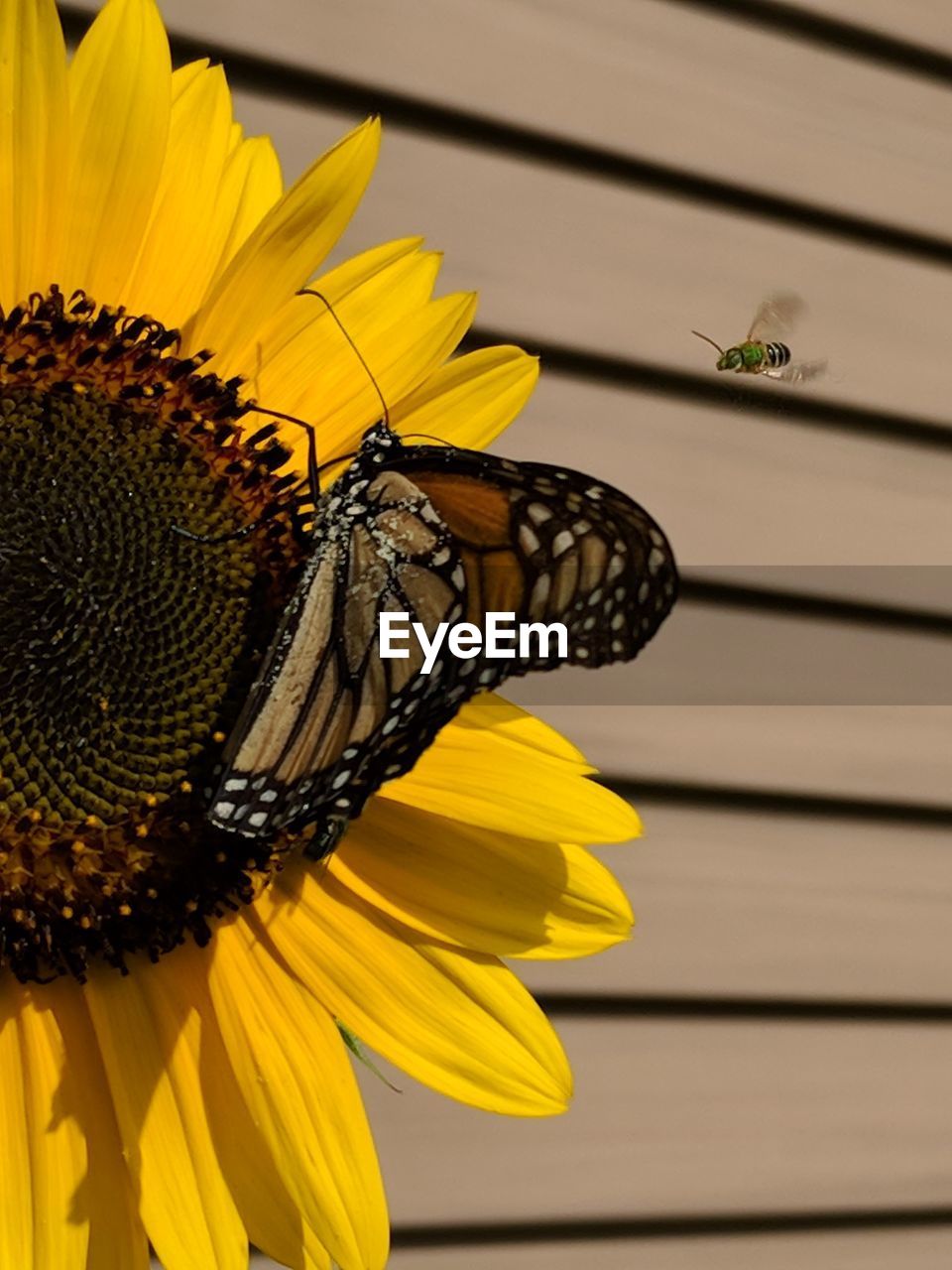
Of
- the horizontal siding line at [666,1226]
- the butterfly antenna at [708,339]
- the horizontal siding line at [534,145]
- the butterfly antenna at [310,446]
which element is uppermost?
the horizontal siding line at [534,145]

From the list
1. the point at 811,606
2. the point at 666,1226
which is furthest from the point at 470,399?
the point at 666,1226

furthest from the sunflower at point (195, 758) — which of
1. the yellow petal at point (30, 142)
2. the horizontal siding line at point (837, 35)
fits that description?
the horizontal siding line at point (837, 35)

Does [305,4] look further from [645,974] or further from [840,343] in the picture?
Answer: [645,974]

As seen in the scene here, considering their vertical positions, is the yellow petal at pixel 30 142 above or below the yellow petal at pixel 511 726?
above

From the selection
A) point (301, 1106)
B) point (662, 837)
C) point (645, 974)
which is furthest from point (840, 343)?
point (301, 1106)

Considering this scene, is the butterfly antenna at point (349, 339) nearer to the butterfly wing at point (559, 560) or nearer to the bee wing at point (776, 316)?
the butterfly wing at point (559, 560)

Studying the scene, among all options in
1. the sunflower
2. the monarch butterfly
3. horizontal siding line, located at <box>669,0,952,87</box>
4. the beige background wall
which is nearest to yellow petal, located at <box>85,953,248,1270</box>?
the sunflower

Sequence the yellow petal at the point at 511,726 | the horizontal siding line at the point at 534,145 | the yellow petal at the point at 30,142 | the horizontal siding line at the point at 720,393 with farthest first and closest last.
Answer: the horizontal siding line at the point at 720,393
the horizontal siding line at the point at 534,145
the yellow petal at the point at 511,726
the yellow petal at the point at 30,142
